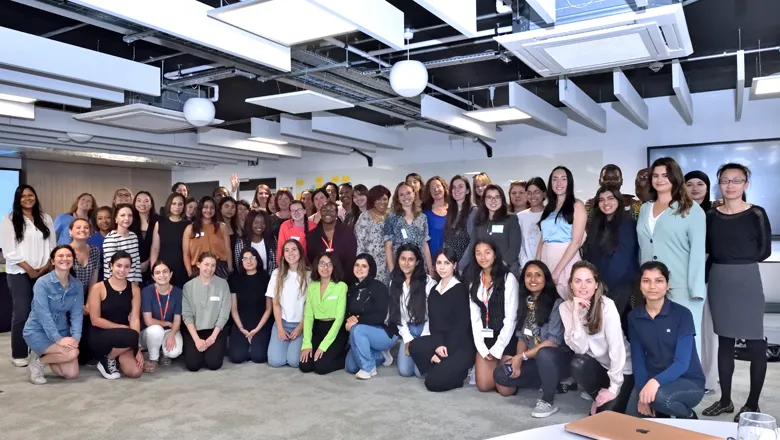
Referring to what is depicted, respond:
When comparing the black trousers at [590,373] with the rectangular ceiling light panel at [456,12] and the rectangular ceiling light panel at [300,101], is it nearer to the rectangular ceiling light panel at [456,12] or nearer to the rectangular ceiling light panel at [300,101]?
the rectangular ceiling light panel at [456,12]

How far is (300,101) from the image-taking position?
6352mm

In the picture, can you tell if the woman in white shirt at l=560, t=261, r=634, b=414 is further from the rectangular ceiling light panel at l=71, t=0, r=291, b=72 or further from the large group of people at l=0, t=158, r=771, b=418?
the rectangular ceiling light panel at l=71, t=0, r=291, b=72

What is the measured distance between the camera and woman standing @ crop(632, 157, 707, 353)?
11.7ft

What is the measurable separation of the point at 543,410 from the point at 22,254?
455 centimetres

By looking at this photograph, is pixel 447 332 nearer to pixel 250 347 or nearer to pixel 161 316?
pixel 250 347

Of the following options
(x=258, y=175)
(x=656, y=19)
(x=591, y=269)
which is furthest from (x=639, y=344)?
(x=258, y=175)

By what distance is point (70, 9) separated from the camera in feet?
13.7

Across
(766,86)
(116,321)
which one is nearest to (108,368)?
(116,321)

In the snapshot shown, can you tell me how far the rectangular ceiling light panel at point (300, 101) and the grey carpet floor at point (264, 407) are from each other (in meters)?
2.83

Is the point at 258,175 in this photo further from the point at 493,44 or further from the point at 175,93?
the point at 493,44

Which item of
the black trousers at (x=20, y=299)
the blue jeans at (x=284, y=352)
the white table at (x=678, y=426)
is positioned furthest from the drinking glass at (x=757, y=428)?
the black trousers at (x=20, y=299)

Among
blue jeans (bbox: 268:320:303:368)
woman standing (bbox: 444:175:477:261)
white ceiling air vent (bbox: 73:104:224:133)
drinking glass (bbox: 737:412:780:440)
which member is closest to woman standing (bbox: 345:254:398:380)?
blue jeans (bbox: 268:320:303:368)

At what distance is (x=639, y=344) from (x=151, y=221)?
4.38m

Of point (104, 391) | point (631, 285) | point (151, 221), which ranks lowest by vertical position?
point (104, 391)
